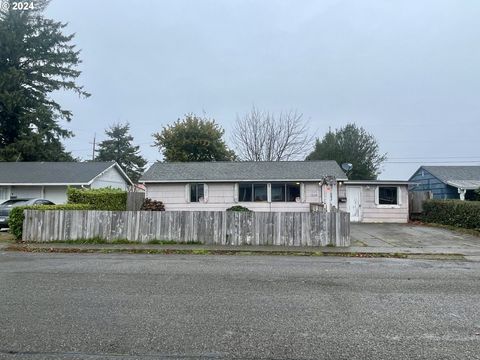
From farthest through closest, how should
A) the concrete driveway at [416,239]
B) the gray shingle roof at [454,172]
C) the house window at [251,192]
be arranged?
the gray shingle roof at [454,172]
the house window at [251,192]
the concrete driveway at [416,239]

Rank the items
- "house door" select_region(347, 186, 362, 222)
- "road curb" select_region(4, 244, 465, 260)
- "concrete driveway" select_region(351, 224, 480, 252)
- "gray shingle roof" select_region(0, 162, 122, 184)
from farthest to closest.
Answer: "gray shingle roof" select_region(0, 162, 122, 184) < "house door" select_region(347, 186, 362, 222) < "concrete driveway" select_region(351, 224, 480, 252) < "road curb" select_region(4, 244, 465, 260)

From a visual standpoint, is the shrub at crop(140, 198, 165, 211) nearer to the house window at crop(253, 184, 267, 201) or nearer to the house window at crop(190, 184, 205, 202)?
the house window at crop(190, 184, 205, 202)

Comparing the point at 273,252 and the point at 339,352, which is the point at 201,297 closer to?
the point at 339,352

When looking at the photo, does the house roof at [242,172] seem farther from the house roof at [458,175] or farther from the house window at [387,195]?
the house roof at [458,175]

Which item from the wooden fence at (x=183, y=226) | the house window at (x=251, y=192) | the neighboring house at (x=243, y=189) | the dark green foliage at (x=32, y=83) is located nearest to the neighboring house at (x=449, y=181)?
the neighboring house at (x=243, y=189)

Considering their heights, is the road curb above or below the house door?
below

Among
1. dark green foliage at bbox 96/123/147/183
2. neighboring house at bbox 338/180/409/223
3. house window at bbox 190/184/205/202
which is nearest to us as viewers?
house window at bbox 190/184/205/202

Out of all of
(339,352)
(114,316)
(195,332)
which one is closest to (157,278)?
(114,316)

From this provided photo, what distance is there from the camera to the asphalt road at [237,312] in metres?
3.69

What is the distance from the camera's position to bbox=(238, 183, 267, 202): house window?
20297 millimetres

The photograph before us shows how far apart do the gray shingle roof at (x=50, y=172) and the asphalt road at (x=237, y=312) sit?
1562 cm

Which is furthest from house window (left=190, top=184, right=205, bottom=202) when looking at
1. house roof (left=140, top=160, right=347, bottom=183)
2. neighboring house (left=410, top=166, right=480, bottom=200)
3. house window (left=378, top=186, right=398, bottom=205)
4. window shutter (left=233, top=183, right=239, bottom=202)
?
neighboring house (left=410, top=166, right=480, bottom=200)

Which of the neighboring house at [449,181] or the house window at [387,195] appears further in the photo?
the neighboring house at [449,181]

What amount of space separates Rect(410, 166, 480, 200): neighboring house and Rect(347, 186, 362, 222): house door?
14.2ft
